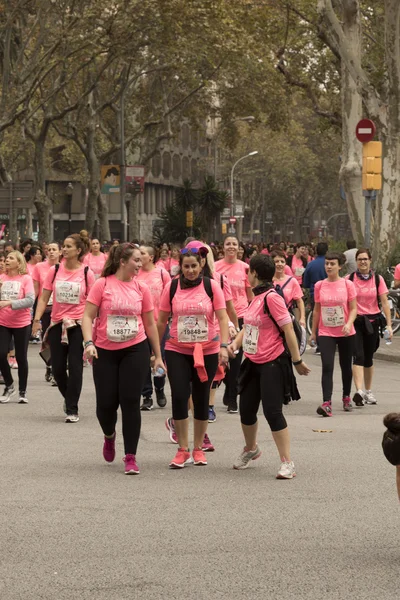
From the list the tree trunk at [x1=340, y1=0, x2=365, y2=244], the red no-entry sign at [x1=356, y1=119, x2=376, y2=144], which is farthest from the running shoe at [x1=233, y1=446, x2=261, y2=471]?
the tree trunk at [x1=340, y1=0, x2=365, y2=244]

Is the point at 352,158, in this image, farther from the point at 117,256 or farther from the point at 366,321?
the point at 117,256

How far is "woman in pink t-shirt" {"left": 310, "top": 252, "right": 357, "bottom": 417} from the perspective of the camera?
13258 mm

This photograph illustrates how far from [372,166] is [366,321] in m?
9.41

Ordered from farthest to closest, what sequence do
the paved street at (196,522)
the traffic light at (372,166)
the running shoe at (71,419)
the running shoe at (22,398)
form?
1. the traffic light at (372,166)
2. the running shoe at (22,398)
3. the running shoe at (71,419)
4. the paved street at (196,522)

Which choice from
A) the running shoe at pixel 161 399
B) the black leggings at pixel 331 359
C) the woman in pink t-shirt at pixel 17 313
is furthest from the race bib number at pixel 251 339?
the woman in pink t-shirt at pixel 17 313

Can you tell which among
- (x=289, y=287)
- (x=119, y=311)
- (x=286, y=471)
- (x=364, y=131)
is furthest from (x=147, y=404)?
(x=364, y=131)

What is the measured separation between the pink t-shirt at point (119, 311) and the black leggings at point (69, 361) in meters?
3.06

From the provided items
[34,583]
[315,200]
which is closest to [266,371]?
[34,583]

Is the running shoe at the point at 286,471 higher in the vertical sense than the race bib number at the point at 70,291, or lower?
lower

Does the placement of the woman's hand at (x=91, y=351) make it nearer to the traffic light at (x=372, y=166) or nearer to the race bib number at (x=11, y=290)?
the race bib number at (x=11, y=290)

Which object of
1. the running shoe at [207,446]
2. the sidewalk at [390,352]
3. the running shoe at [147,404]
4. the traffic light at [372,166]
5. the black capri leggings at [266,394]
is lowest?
the sidewalk at [390,352]

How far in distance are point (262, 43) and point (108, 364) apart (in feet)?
112

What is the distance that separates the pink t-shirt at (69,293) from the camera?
1259cm

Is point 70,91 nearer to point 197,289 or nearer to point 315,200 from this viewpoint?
point 197,289
